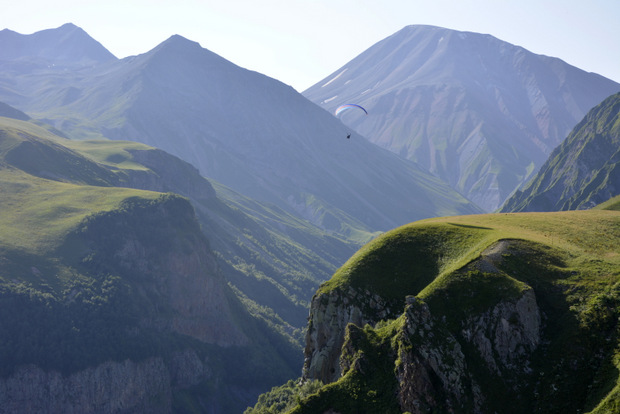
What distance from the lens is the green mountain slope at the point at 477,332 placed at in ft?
169

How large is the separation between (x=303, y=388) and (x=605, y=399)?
3201cm

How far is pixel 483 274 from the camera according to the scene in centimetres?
6128

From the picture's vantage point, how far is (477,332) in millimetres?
56719

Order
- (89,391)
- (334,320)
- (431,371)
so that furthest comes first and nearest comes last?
1. (89,391)
2. (334,320)
3. (431,371)

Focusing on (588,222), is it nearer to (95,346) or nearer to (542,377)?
(542,377)

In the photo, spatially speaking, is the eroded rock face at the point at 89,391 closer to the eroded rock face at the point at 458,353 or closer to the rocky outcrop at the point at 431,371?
the eroded rock face at the point at 458,353

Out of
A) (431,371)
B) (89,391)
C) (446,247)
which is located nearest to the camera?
(431,371)

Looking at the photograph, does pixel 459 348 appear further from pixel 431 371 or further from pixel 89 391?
pixel 89 391

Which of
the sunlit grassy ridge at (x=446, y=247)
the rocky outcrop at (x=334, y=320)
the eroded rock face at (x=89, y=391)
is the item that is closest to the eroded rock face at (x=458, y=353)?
the rocky outcrop at (x=334, y=320)

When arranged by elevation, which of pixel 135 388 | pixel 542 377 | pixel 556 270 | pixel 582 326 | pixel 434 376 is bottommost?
pixel 135 388

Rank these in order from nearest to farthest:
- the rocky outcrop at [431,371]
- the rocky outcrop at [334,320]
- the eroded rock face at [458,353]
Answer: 1. the rocky outcrop at [431,371]
2. the eroded rock face at [458,353]
3. the rocky outcrop at [334,320]

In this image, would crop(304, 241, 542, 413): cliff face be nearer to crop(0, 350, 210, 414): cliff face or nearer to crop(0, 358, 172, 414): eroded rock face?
crop(0, 350, 210, 414): cliff face

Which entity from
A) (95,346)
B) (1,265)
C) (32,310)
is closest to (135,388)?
(95,346)

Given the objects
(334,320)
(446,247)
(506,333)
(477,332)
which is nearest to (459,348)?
(477,332)
